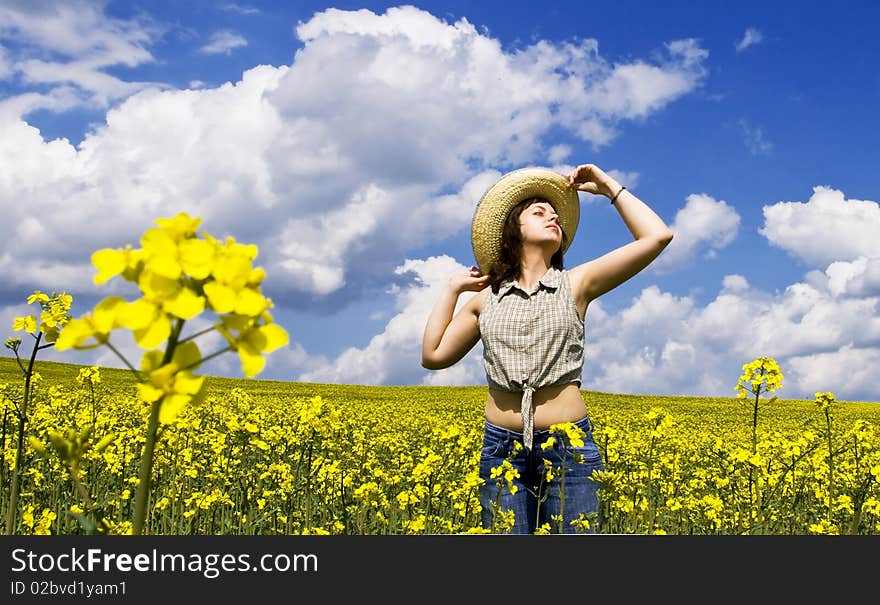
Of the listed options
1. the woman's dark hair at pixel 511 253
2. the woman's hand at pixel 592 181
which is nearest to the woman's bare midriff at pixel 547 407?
the woman's dark hair at pixel 511 253

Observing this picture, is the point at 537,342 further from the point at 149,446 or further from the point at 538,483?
the point at 149,446

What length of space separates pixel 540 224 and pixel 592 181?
1.39 ft

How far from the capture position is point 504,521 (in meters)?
3.85

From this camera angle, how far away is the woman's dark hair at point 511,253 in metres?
4.36

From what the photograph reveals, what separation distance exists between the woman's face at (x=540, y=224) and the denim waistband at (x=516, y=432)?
102cm

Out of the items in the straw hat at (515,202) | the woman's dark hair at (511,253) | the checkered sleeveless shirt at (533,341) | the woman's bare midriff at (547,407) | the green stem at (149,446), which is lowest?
the green stem at (149,446)

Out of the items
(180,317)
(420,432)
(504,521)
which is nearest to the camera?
(180,317)

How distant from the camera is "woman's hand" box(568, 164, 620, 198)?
4254 millimetres

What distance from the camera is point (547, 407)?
12.8 feet

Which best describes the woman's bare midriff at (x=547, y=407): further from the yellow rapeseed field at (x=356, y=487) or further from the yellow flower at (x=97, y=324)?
the yellow flower at (x=97, y=324)

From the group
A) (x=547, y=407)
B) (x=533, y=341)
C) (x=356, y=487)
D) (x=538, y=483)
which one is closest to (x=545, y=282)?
(x=533, y=341)
